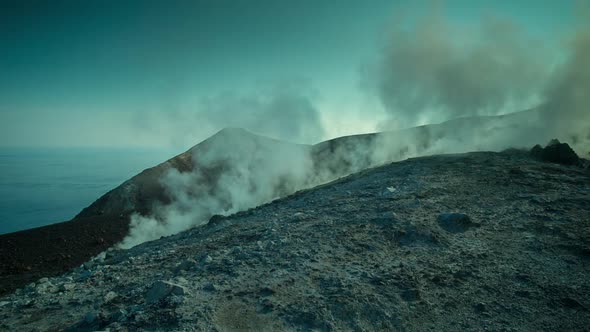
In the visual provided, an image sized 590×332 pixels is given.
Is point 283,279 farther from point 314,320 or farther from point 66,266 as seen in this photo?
point 66,266

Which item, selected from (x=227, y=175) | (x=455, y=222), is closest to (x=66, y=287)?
(x=455, y=222)

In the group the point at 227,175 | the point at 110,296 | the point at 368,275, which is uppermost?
the point at 227,175

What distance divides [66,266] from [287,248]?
16.4 meters

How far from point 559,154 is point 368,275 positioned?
1443 centimetres

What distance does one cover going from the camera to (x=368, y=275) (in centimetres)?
536

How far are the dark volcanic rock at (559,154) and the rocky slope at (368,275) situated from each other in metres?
4.75

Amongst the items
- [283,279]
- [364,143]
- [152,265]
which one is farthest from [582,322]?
[364,143]

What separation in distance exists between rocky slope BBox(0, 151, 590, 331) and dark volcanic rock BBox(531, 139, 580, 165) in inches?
187

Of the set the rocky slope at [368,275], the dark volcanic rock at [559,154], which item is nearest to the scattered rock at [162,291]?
the rocky slope at [368,275]

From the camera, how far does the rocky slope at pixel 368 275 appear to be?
4348mm

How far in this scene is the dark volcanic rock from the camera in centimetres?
1348

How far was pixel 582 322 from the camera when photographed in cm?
403

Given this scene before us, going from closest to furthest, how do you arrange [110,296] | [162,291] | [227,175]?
[162,291] → [110,296] → [227,175]

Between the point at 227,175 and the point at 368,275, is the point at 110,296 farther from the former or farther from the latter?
the point at 227,175
